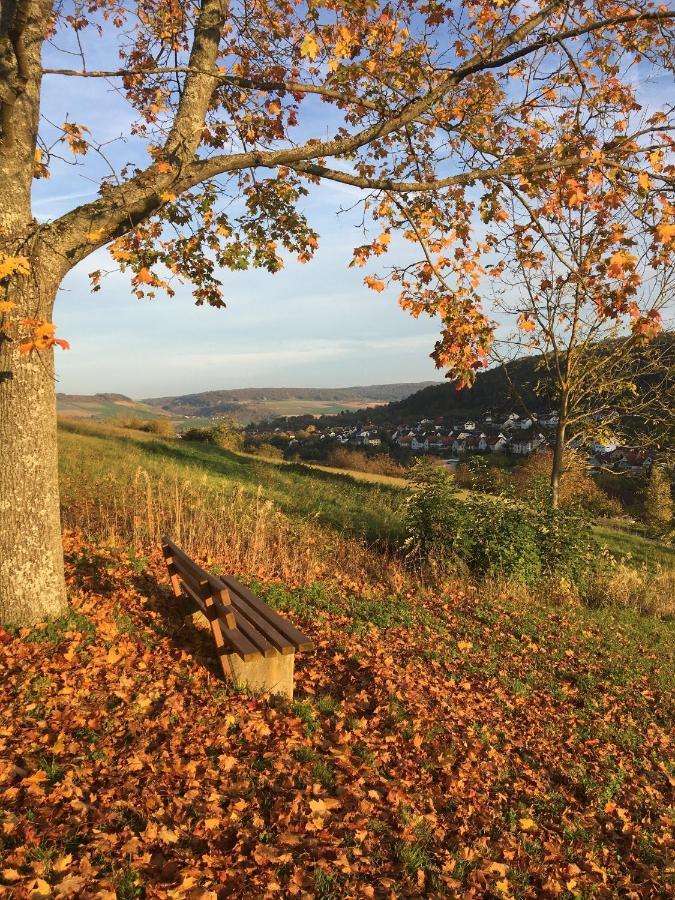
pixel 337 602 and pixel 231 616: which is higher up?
pixel 231 616

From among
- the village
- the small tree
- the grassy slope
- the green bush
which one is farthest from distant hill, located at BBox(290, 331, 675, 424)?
the green bush

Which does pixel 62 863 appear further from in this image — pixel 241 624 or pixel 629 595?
pixel 629 595

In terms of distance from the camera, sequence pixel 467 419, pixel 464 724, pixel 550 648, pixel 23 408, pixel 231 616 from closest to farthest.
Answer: pixel 231 616 → pixel 23 408 → pixel 464 724 → pixel 550 648 → pixel 467 419

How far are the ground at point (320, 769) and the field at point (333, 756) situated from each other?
0.02 m

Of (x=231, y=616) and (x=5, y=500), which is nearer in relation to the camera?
(x=231, y=616)

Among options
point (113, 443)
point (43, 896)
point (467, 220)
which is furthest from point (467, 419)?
point (43, 896)

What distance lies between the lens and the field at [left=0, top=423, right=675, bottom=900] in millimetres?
3029

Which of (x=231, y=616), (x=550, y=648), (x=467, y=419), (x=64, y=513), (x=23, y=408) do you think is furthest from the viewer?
(x=467, y=419)

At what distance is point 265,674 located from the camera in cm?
456

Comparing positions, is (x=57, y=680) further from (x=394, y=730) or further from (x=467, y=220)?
(x=467, y=220)

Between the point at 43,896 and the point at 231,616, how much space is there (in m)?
1.87

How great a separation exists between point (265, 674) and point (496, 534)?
19.6 feet

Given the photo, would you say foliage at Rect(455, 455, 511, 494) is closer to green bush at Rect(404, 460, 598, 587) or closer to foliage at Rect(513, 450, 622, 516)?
foliage at Rect(513, 450, 622, 516)

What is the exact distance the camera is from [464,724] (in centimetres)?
491
